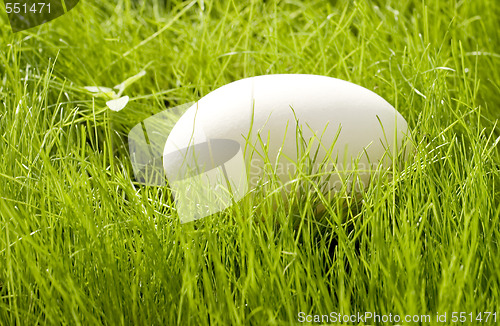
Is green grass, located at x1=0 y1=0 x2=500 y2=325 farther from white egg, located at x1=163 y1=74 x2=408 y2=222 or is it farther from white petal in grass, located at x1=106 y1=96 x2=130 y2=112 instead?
white petal in grass, located at x1=106 y1=96 x2=130 y2=112

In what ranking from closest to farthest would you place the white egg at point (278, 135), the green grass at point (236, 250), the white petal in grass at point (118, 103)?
the green grass at point (236, 250) < the white egg at point (278, 135) < the white petal in grass at point (118, 103)

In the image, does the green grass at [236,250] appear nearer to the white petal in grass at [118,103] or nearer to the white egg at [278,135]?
the white egg at [278,135]

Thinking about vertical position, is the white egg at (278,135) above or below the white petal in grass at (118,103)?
below

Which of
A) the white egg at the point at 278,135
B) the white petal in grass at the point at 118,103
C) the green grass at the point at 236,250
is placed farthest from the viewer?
the white petal in grass at the point at 118,103

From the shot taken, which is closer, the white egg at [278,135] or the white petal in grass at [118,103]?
the white egg at [278,135]

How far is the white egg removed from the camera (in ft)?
3.60

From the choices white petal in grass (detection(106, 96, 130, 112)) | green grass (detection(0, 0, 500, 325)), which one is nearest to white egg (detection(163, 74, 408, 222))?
green grass (detection(0, 0, 500, 325))

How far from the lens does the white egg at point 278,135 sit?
1097mm

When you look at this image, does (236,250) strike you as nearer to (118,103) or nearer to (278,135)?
(278,135)

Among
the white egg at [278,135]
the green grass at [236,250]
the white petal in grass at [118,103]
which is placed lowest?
the green grass at [236,250]

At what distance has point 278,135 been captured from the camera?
1119 mm

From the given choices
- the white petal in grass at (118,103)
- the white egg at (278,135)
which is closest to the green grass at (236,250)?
the white egg at (278,135)

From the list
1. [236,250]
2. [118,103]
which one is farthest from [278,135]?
[118,103]

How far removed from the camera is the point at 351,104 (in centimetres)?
115
